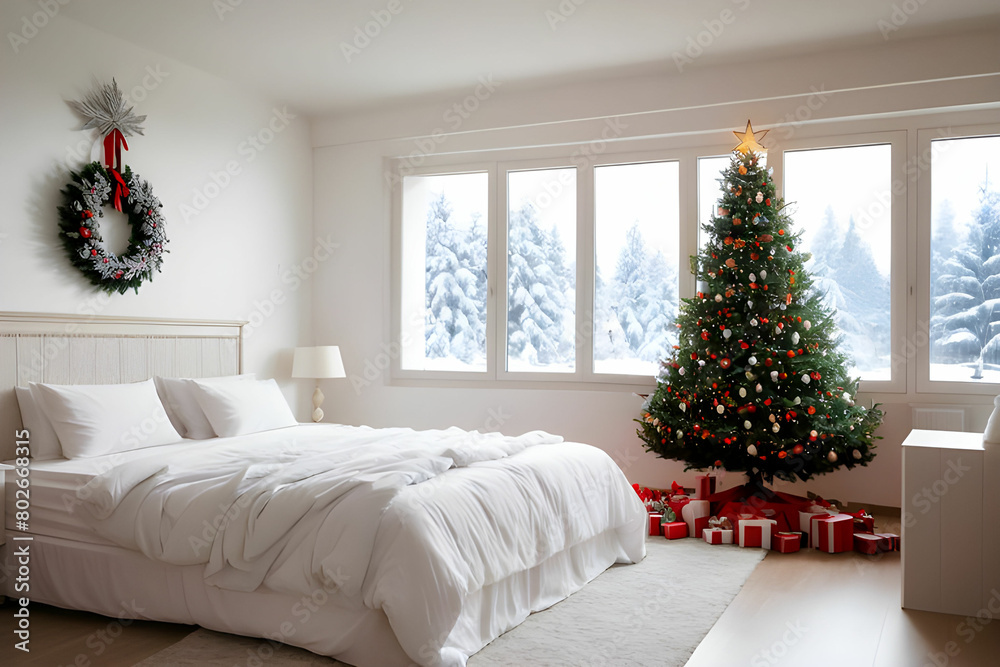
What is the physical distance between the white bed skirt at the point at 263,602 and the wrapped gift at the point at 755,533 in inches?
47.1

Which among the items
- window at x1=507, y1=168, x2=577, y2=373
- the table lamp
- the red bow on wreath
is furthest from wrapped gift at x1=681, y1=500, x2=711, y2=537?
the red bow on wreath

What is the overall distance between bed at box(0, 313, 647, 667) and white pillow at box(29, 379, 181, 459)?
0.07 metres

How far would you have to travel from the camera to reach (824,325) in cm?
456

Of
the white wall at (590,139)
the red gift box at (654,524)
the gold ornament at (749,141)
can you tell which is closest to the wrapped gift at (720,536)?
the red gift box at (654,524)

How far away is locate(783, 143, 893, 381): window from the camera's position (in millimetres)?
5008

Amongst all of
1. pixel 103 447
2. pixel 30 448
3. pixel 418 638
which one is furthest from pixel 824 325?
pixel 30 448

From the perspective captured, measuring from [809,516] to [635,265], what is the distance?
2.08 metres

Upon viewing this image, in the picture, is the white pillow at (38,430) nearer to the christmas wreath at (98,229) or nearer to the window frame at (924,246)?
the christmas wreath at (98,229)

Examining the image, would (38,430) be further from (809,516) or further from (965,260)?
(965,260)

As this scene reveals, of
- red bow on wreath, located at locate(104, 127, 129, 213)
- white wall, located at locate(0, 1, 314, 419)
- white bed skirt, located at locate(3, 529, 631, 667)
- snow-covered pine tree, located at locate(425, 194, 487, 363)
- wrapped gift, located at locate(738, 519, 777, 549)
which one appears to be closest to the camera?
white bed skirt, located at locate(3, 529, 631, 667)

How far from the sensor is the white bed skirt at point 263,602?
2.63 meters

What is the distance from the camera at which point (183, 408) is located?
14.5 feet

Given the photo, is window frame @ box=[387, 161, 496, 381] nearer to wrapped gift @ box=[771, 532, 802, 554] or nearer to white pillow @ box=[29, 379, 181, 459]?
white pillow @ box=[29, 379, 181, 459]

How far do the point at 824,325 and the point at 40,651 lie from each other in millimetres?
4120
